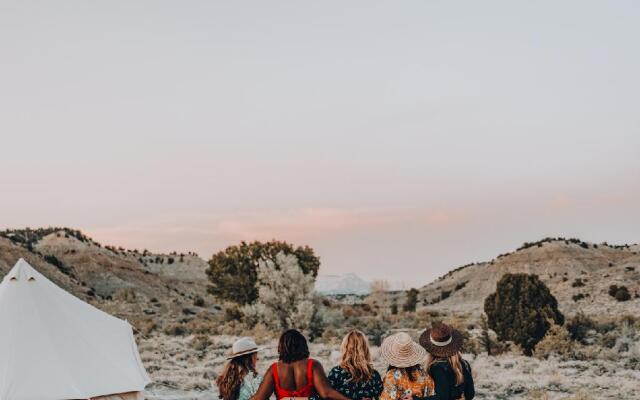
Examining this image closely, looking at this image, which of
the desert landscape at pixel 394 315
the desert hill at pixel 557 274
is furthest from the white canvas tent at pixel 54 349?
the desert hill at pixel 557 274

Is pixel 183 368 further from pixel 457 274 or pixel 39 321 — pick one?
pixel 457 274

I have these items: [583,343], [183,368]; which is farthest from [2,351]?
[583,343]

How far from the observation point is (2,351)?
1176 cm

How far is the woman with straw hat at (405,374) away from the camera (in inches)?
258

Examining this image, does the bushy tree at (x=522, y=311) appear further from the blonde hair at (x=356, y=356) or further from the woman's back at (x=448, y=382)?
the blonde hair at (x=356, y=356)

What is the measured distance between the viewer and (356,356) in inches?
256

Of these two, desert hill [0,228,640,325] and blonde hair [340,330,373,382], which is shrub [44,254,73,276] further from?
blonde hair [340,330,373,382]

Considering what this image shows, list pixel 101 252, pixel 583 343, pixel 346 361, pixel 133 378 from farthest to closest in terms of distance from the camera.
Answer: pixel 101 252
pixel 583 343
pixel 133 378
pixel 346 361

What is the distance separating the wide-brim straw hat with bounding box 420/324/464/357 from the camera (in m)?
6.68

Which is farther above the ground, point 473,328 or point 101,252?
point 101,252

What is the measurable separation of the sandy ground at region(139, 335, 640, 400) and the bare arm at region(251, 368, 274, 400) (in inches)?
405

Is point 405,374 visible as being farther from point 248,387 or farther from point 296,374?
point 248,387

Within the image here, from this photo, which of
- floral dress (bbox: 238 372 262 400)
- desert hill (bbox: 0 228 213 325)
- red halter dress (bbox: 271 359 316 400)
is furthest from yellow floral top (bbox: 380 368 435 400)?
desert hill (bbox: 0 228 213 325)

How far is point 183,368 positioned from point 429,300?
48.5 m
